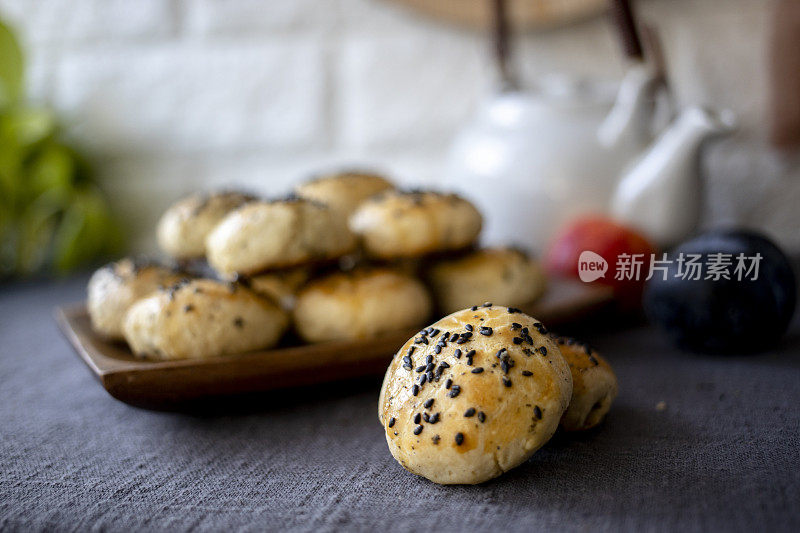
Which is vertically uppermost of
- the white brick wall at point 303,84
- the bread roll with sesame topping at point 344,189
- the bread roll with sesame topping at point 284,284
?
the white brick wall at point 303,84

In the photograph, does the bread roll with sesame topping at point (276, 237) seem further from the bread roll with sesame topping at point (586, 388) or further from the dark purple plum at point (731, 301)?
the dark purple plum at point (731, 301)

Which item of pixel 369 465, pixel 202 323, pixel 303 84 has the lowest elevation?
pixel 369 465

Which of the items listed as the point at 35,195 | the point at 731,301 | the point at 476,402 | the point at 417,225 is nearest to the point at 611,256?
the point at 731,301

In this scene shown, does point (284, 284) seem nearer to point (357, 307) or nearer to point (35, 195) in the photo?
point (357, 307)

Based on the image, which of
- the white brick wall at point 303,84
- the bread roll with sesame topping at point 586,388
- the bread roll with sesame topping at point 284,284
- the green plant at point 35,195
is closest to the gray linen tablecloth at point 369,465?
the bread roll with sesame topping at point 586,388

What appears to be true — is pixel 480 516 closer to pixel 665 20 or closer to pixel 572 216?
pixel 572 216

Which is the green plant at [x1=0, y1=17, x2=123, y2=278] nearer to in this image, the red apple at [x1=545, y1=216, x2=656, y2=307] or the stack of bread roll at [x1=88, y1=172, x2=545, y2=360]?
the stack of bread roll at [x1=88, y1=172, x2=545, y2=360]
